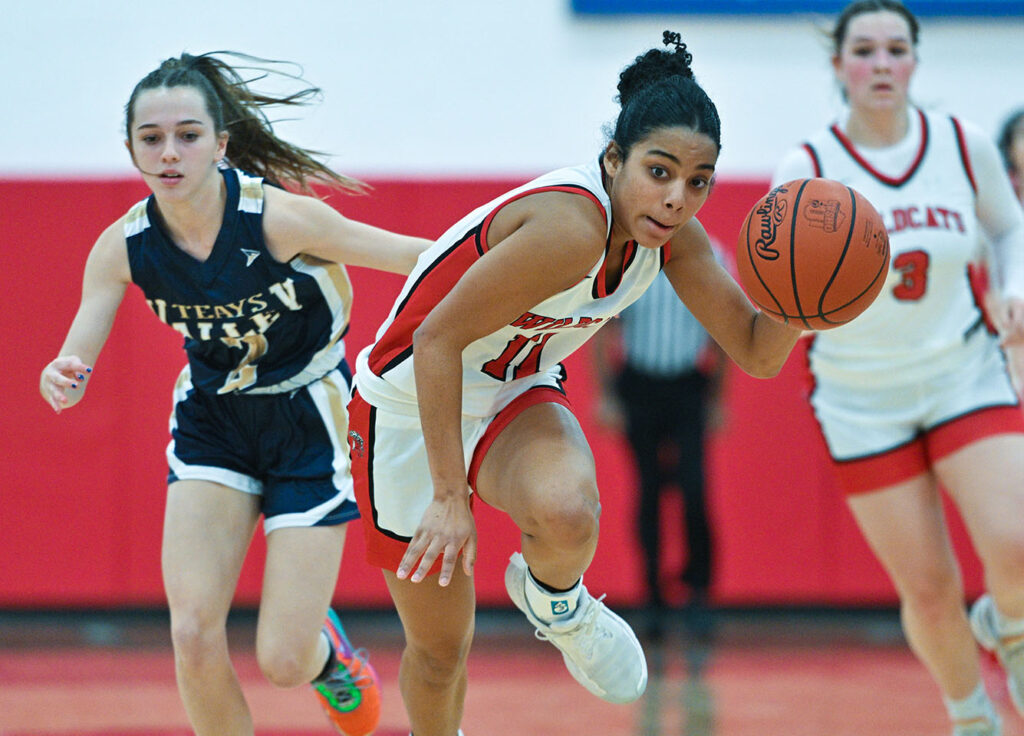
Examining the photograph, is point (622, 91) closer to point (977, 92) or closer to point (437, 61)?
point (437, 61)

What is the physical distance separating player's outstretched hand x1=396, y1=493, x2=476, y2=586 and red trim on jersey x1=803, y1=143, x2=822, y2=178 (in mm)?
1779

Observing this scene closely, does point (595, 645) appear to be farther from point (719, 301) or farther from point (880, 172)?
point (880, 172)

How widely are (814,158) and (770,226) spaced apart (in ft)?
3.82

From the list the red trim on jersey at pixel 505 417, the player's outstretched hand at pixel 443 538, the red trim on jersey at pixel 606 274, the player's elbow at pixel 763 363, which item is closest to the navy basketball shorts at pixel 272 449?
Answer: the red trim on jersey at pixel 505 417

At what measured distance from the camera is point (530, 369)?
296 centimetres

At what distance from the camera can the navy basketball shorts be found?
3355mm

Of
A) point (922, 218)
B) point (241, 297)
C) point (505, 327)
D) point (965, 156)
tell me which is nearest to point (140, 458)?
point (241, 297)

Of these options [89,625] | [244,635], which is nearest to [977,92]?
[244,635]

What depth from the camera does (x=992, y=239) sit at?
3797 mm

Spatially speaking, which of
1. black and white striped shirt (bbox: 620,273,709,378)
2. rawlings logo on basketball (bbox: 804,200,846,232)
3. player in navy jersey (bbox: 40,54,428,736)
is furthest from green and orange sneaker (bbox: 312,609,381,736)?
black and white striped shirt (bbox: 620,273,709,378)

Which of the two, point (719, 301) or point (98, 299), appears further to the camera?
point (98, 299)

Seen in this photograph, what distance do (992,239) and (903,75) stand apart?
0.57 metres

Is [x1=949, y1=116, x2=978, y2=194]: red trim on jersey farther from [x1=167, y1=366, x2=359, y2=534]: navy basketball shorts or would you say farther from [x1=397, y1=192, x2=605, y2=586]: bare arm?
[x1=167, y1=366, x2=359, y2=534]: navy basketball shorts

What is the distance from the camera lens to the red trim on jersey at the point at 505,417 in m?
2.87
